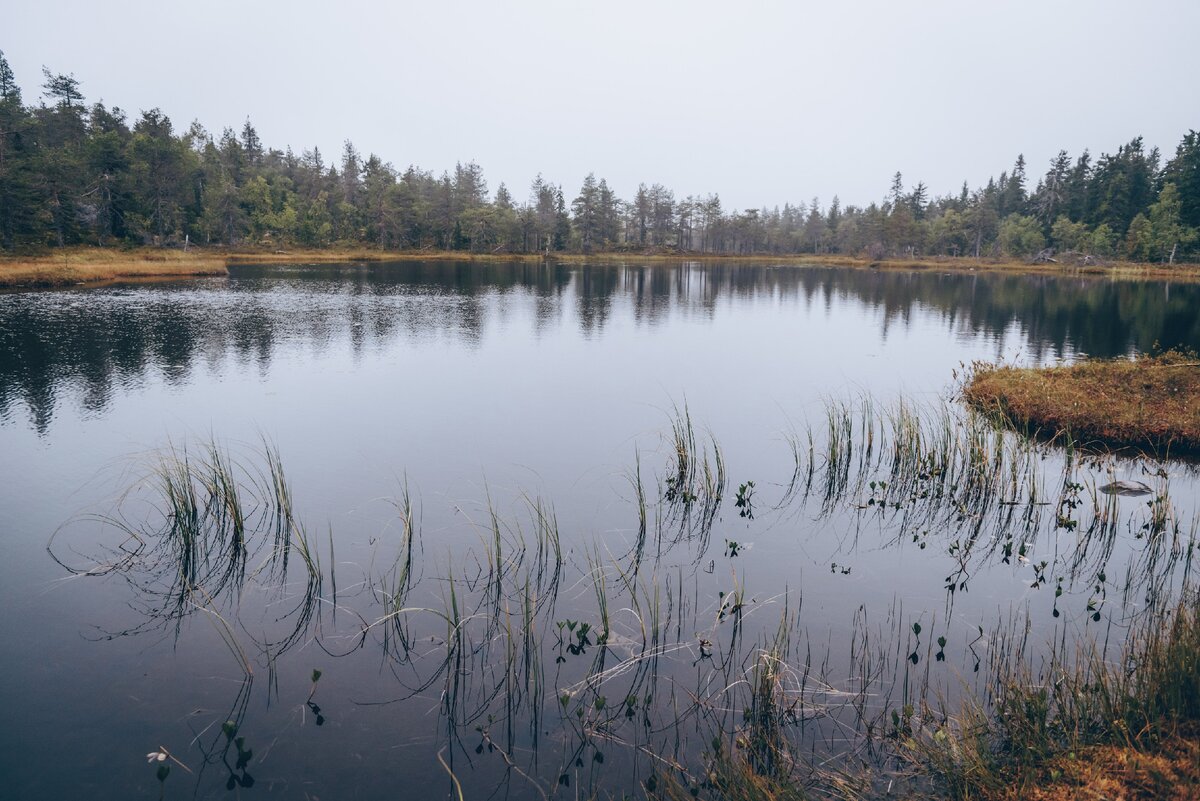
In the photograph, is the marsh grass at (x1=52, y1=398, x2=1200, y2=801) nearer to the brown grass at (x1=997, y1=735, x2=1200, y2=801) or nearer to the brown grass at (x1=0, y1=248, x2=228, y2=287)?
the brown grass at (x1=997, y1=735, x2=1200, y2=801)

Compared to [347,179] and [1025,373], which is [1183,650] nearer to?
[1025,373]

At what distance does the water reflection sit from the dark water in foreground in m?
0.96

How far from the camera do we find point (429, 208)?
131875mm

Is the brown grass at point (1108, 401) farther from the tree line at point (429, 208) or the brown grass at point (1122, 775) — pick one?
the tree line at point (429, 208)

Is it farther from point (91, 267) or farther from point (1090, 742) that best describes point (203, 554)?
point (91, 267)

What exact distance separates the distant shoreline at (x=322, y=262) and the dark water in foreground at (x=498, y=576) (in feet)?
125

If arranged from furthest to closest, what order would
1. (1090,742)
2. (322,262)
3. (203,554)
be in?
1. (322,262)
2. (203,554)
3. (1090,742)

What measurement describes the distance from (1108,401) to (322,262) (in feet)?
346

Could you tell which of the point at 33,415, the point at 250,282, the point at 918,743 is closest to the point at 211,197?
the point at 250,282

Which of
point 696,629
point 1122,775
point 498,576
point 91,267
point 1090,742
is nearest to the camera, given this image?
point 1122,775

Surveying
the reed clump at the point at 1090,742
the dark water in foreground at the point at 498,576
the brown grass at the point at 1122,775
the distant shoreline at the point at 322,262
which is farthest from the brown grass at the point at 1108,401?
the distant shoreline at the point at 322,262

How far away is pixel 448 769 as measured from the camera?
6887 mm

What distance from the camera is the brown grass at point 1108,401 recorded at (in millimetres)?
17766

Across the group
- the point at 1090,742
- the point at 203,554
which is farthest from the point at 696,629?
the point at 203,554
